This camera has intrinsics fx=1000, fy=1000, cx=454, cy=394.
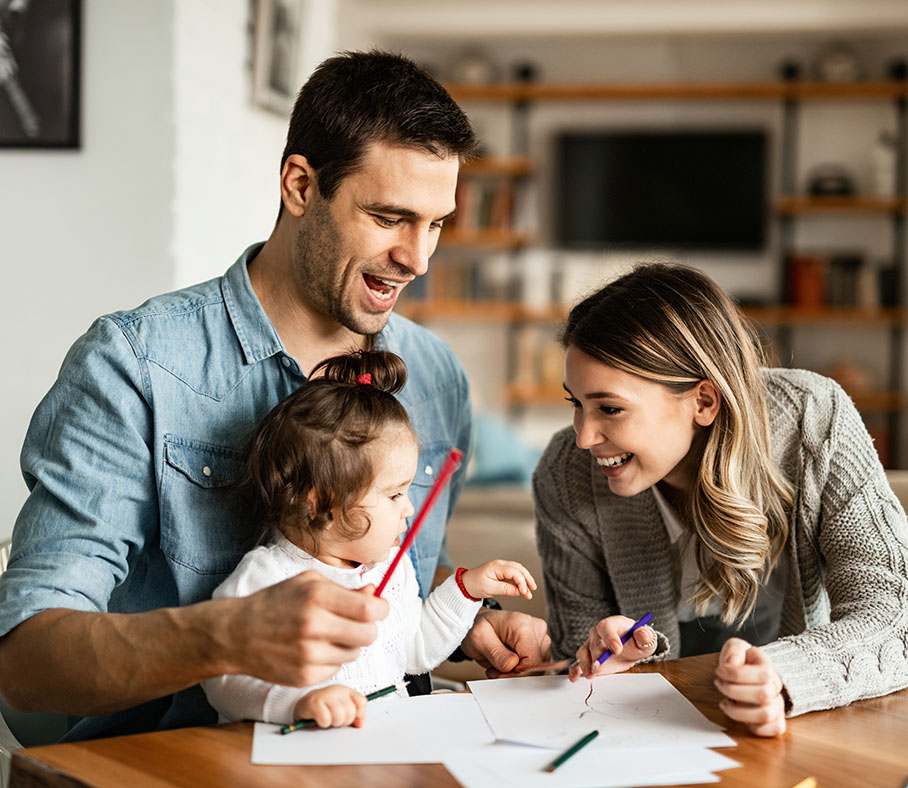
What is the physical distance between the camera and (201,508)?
55.6 inches

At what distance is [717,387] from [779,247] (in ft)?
16.8

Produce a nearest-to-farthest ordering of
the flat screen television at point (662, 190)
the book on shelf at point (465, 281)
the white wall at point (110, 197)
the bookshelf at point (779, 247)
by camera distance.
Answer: the white wall at point (110, 197), the bookshelf at point (779, 247), the flat screen television at point (662, 190), the book on shelf at point (465, 281)

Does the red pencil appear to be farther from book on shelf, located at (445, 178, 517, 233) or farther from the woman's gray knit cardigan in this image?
book on shelf, located at (445, 178, 517, 233)

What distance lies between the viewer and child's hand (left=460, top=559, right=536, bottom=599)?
1.36 metres

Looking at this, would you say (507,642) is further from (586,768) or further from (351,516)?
(586,768)

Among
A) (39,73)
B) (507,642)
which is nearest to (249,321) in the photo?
(507,642)

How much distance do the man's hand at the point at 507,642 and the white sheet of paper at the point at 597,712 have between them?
149 mm

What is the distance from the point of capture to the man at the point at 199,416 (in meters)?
1.14

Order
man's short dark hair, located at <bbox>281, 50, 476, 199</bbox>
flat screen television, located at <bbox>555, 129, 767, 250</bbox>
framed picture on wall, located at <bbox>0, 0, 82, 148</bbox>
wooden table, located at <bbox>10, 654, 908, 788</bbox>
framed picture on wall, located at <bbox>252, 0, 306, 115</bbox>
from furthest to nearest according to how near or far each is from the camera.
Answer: flat screen television, located at <bbox>555, 129, 767, 250</bbox>
framed picture on wall, located at <bbox>252, 0, 306, 115</bbox>
framed picture on wall, located at <bbox>0, 0, 82, 148</bbox>
man's short dark hair, located at <bbox>281, 50, 476, 199</bbox>
wooden table, located at <bbox>10, 654, 908, 788</bbox>

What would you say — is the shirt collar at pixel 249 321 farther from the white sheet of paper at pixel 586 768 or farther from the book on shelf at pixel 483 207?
the book on shelf at pixel 483 207

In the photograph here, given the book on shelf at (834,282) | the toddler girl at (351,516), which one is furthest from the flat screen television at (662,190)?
the toddler girl at (351,516)

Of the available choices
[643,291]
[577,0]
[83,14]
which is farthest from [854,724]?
Result: [577,0]

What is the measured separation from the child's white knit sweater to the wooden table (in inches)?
2.1

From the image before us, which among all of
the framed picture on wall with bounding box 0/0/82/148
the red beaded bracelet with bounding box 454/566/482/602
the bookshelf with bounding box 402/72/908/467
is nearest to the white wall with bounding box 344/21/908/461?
the bookshelf with bounding box 402/72/908/467
